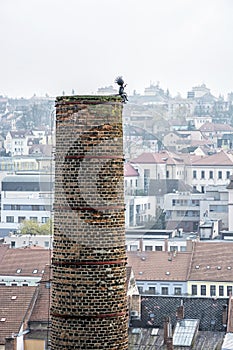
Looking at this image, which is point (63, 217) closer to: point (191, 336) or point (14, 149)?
point (191, 336)

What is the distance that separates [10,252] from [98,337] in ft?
65.3

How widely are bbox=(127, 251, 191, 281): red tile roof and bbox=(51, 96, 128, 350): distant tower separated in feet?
60.2

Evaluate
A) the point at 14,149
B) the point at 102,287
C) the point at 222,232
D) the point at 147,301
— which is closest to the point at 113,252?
the point at 102,287

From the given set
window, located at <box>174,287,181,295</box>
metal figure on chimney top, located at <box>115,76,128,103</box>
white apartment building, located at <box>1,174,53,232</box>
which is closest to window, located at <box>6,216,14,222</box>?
white apartment building, located at <box>1,174,53,232</box>

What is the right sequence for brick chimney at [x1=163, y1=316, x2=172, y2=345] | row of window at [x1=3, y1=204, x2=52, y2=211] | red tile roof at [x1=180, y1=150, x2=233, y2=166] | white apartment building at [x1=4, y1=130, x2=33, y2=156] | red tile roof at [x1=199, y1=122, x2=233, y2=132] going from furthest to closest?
red tile roof at [x1=199, y1=122, x2=233, y2=132]
white apartment building at [x1=4, y1=130, x2=33, y2=156]
red tile roof at [x1=180, y1=150, x2=233, y2=166]
row of window at [x1=3, y1=204, x2=52, y2=211]
brick chimney at [x1=163, y1=316, x2=172, y2=345]

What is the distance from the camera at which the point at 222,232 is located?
34219mm

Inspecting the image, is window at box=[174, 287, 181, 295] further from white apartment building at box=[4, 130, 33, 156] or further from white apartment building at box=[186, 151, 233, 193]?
white apartment building at box=[4, 130, 33, 156]

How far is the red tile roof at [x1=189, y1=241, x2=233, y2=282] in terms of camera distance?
85.0 feet

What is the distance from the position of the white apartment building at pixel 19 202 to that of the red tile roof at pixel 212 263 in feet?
38.5

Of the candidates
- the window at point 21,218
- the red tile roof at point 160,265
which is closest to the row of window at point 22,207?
the window at point 21,218

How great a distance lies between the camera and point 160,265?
26.3 m

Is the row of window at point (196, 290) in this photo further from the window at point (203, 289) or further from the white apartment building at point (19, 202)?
the white apartment building at point (19, 202)

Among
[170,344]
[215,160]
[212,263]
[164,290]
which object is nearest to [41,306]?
[170,344]

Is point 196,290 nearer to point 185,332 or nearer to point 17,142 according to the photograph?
point 185,332
